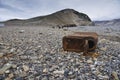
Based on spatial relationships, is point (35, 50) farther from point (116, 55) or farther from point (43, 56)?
point (116, 55)

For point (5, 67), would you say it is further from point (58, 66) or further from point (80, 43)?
point (80, 43)

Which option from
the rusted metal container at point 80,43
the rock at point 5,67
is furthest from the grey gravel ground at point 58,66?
the rusted metal container at point 80,43

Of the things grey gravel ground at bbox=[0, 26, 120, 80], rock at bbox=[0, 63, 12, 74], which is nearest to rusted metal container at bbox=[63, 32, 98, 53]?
grey gravel ground at bbox=[0, 26, 120, 80]

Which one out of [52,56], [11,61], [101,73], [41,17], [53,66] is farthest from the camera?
[41,17]

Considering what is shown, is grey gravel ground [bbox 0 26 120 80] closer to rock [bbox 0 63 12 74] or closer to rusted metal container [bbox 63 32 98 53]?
rock [bbox 0 63 12 74]

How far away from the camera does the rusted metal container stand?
5.34 m

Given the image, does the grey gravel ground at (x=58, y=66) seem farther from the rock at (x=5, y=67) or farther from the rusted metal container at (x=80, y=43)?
the rusted metal container at (x=80, y=43)

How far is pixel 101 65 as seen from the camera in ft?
14.6

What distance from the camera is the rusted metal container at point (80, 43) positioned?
17.5 feet

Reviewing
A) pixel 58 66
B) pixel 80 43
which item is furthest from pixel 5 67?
pixel 80 43

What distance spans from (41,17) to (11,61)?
4445cm

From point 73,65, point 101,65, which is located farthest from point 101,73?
point 73,65

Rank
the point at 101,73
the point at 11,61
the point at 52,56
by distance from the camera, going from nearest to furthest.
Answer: the point at 101,73, the point at 11,61, the point at 52,56

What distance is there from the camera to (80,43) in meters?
5.52
